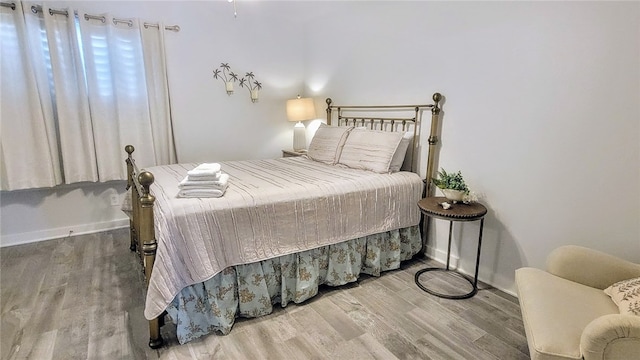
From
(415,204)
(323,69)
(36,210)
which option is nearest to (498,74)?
(415,204)

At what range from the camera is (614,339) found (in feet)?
3.72

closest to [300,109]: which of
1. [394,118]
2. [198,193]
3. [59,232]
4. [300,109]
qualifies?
[300,109]

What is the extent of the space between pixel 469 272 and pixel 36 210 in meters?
4.08

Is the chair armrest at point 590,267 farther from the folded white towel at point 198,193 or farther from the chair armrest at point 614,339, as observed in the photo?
the folded white towel at point 198,193

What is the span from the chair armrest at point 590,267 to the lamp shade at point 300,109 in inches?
119

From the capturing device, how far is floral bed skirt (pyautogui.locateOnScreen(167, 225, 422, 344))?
1869 millimetres

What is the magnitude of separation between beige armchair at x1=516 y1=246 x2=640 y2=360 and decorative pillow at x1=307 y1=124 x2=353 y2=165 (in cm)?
186

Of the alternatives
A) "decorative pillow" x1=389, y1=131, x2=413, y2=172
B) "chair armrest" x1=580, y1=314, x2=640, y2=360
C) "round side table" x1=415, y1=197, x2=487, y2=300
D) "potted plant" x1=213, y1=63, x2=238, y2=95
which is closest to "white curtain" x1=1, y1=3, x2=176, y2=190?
"potted plant" x1=213, y1=63, x2=238, y2=95

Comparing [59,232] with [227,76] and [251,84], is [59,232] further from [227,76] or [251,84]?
[251,84]

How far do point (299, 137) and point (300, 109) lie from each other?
380mm

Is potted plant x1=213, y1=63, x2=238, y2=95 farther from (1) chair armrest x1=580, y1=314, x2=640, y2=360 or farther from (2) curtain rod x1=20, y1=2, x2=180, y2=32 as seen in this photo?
(1) chair armrest x1=580, y1=314, x2=640, y2=360

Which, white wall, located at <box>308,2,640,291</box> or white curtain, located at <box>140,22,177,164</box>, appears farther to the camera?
white curtain, located at <box>140,22,177,164</box>

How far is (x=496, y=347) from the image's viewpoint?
1.81 meters

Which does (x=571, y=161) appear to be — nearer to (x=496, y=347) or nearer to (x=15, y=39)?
(x=496, y=347)
